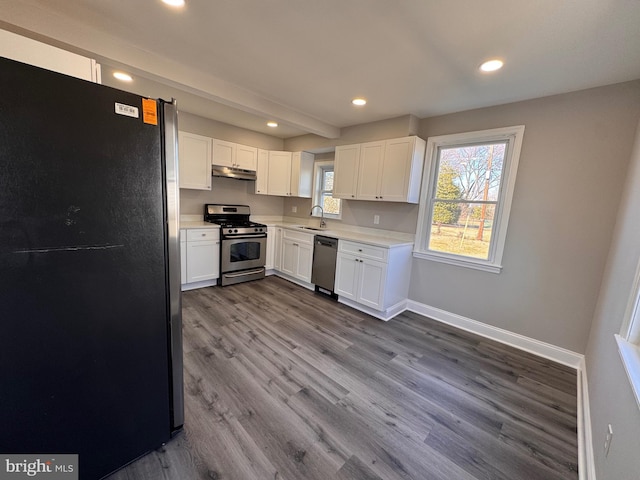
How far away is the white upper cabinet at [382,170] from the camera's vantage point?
322cm

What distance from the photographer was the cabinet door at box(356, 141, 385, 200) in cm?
348

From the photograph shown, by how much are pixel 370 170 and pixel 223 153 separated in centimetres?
236

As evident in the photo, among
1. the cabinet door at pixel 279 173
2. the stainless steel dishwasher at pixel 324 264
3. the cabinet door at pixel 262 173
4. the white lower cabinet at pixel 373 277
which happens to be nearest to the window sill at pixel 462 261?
the white lower cabinet at pixel 373 277

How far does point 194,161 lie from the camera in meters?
3.80

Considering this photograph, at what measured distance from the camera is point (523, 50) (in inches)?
71.7

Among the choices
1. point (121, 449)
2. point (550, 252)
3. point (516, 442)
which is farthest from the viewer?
point (550, 252)

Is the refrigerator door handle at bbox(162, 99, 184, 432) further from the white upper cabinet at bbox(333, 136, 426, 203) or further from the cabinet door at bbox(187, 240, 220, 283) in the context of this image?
the white upper cabinet at bbox(333, 136, 426, 203)

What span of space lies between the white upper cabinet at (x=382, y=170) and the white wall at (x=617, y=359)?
1783 millimetres

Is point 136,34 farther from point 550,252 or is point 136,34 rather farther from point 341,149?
point 550,252

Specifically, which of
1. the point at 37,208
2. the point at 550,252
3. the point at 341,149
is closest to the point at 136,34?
the point at 37,208

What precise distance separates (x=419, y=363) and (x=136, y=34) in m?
3.63

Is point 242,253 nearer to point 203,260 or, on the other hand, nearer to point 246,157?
point 203,260

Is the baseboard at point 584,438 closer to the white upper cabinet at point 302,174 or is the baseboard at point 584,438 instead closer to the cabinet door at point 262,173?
the white upper cabinet at point 302,174

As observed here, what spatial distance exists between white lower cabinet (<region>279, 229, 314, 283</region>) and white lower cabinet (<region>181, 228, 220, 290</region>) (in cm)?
110
